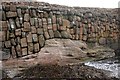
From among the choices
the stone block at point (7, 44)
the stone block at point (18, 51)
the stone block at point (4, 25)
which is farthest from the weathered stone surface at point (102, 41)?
the stone block at point (4, 25)

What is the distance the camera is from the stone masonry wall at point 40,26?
1105cm

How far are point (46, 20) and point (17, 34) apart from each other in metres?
1.90

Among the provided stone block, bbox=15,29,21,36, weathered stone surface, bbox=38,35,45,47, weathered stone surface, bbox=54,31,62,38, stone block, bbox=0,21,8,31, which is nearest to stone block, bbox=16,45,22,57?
stone block, bbox=15,29,21,36

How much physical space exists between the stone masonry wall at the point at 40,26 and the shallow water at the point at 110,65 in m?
2.10

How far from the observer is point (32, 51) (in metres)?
11.8

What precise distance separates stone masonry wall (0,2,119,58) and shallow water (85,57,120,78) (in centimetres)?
210

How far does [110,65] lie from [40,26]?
375 centimetres

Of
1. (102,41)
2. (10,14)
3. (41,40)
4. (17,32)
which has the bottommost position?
(102,41)

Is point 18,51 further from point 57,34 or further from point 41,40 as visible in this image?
point 57,34

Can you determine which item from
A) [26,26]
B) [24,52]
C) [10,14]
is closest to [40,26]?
[26,26]

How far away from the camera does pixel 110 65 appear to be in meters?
12.0

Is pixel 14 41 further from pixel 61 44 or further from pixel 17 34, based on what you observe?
pixel 61 44

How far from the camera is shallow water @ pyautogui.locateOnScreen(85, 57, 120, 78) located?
10783 mm

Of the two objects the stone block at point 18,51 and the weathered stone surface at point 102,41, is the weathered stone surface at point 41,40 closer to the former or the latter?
the stone block at point 18,51
